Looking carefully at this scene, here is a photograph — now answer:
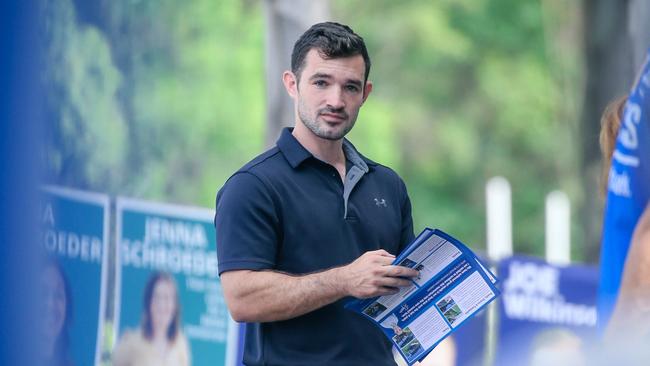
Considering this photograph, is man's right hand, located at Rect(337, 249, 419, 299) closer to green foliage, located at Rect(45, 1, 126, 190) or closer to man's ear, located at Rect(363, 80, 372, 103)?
man's ear, located at Rect(363, 80, 372, 103)

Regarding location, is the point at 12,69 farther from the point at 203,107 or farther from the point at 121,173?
the point at 203,107

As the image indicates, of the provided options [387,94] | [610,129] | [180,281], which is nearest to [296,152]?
[610,129]

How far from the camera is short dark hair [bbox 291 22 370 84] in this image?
341cm

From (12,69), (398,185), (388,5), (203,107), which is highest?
(388,5)

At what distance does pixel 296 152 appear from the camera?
11.3ft

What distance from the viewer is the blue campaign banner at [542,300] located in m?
7.68

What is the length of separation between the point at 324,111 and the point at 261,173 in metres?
0.26

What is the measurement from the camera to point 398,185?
370cm

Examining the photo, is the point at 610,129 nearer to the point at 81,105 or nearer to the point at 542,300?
the point at 81,105

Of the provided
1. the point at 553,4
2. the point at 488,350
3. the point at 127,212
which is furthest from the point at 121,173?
the point at 553,4

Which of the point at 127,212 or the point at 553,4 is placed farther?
the point at 553,4

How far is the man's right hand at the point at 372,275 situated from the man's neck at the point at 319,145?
1.52 feet

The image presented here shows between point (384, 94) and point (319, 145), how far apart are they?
22.1 m

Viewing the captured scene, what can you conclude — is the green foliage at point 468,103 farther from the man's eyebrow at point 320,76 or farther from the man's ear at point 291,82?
the man's eyebrow at point 320,76
